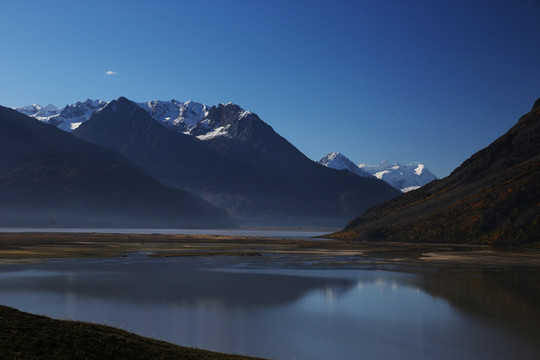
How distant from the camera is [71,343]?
977 inches

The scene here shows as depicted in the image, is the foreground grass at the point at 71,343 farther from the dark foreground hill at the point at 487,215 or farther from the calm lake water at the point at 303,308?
the dark foreground hill at the point at 487,215

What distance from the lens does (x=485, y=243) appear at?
510 ft

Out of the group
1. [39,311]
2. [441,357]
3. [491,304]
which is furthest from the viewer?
[491,304]

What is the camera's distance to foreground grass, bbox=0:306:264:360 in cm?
2333

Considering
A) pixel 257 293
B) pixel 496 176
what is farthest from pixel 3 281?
pixel 496 176

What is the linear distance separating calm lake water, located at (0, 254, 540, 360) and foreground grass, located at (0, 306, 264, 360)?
17.8 ft

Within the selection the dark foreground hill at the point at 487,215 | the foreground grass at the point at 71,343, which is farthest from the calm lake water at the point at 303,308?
the dark foreground hill at the point at 487,215

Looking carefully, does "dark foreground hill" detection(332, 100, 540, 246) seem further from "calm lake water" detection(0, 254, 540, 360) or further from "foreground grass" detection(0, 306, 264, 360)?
"foreground grass" detection(0, 306, 264, 360)

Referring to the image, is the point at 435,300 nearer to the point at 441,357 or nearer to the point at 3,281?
the point at 441,357

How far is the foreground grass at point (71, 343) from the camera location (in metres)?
23.3

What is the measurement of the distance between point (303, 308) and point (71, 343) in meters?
25.2

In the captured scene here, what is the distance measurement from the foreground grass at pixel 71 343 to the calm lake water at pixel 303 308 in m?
5.41

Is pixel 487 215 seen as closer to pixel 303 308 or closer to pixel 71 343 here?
pixel 303 308

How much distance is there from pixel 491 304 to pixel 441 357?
19.8 m
